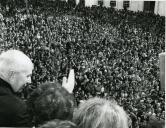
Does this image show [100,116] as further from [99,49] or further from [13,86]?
[99,49]

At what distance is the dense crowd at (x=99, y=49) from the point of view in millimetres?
13170

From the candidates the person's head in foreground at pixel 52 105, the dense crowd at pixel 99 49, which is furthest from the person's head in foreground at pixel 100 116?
the dense crowd at pixel 99 49

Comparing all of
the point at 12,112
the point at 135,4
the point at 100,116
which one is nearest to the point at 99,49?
the point at 135,4

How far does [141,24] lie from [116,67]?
1141 centimetres

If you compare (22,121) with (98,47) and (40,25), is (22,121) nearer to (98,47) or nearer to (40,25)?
(98,47)

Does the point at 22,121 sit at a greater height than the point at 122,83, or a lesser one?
greater

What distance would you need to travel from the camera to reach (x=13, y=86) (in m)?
3.04

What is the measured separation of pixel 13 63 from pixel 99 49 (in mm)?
18211

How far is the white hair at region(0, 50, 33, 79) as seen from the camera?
2.95 meters

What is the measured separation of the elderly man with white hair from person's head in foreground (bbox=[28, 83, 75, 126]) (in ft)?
0.36

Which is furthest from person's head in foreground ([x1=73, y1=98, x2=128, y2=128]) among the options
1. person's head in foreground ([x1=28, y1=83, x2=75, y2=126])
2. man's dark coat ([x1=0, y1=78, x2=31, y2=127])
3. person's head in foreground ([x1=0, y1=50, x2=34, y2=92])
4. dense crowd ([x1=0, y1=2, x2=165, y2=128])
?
dense crowd ([x1=0, y1=2, x2=165, y2=128])

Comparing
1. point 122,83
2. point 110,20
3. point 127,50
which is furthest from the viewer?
point 110,20

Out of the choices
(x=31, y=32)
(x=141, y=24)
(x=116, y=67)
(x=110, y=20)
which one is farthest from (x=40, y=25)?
(x=116, y=67)

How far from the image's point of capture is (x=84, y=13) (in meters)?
31.6
